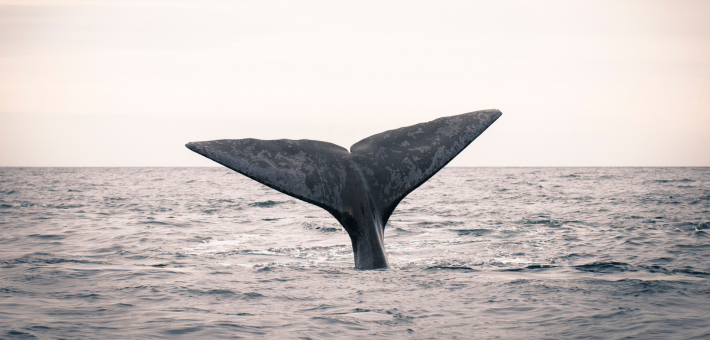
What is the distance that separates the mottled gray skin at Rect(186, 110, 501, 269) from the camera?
600 cm

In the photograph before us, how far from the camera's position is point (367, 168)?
21.3ft

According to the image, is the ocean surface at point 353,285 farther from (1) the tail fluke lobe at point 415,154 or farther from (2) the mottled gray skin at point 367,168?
(1) the tail fluke lobe at point 415,154

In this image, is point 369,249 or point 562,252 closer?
point 369,249

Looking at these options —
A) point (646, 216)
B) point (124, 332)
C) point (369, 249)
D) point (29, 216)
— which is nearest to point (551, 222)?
point (646, 216)

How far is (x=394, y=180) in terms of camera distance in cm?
637

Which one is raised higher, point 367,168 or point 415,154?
point 415,154

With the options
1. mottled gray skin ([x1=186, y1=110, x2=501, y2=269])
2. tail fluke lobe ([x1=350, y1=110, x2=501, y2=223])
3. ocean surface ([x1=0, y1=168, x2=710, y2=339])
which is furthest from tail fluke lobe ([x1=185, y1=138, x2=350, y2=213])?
ocean surface ([x1=0, y1=168, x2=710, y2=339])

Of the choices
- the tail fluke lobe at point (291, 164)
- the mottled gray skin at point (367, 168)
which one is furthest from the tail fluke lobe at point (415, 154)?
the tail fluke lobe at point (291, 164)

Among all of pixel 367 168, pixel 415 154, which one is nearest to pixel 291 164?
pixel 367 168

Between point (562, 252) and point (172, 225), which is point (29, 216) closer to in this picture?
point (172, 225)

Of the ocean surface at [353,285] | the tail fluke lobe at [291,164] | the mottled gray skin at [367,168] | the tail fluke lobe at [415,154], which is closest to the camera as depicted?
the ocean surface at [353,285]

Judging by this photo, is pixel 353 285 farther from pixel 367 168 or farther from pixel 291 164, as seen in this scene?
pixel 291 164

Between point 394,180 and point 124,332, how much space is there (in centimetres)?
322

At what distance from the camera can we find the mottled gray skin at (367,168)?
6.00 meters
